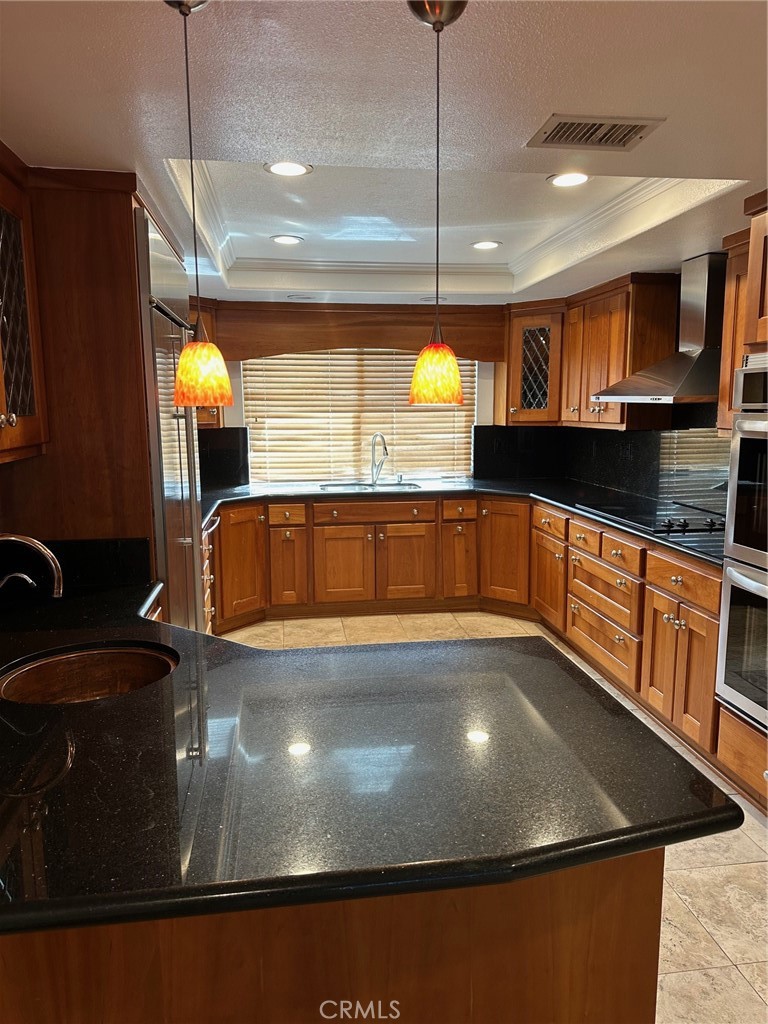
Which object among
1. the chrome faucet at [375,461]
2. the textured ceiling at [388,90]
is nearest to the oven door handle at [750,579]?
the textured ceiling at [388,90]

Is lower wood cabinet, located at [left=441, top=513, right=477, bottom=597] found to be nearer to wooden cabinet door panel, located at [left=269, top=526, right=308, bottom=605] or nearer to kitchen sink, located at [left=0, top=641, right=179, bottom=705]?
wooden cabinet door panel, located at [left=269, top=526, right=308, bottom=605]

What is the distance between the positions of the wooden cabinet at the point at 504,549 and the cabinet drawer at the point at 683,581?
4.93 ft

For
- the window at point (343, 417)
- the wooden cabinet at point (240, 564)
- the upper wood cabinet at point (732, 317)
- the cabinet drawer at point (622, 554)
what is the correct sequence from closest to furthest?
the upper wood cabinet at point (732, 317) < the cabinet drawer at point (622, 554) < the wooden cabinet at point (240, 564) < the window at point (343, 417)

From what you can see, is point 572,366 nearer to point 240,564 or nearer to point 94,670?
point 240,564

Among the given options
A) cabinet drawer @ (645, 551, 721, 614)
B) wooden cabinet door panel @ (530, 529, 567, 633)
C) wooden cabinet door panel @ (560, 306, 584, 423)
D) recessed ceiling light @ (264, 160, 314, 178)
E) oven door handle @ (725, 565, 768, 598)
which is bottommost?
wooden cabinet door panel @ (530, 529, 567, 633)

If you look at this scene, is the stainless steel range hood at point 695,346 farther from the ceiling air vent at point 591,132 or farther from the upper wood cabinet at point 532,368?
the ceiling air vent at point 591,132

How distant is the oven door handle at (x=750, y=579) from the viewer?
2.36m

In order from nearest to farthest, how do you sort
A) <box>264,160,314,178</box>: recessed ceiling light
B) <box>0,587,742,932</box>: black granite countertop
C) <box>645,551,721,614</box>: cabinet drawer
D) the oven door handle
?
<box>0,587,742,932</box>: black granite countertop < the oven door handle < <box>264,160,314,178</box>: recessed ceiling light < <box>645,551,721,614</box>: cabinet drawer

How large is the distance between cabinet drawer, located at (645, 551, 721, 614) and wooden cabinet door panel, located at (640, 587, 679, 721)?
0.06 m

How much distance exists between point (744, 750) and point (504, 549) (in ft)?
7.74

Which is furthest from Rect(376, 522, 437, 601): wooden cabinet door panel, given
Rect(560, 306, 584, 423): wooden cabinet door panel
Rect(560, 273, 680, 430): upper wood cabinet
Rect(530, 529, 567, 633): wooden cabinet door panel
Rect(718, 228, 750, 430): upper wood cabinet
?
Rect(718, 228, 750, 430): upper wood cabinet

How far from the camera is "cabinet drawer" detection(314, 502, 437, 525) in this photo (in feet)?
15.3

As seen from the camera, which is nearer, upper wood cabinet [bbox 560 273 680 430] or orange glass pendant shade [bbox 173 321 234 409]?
orange glass pendant shade [bbox 173 321 234 409]

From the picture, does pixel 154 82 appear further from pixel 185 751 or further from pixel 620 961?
pixel 620 961
